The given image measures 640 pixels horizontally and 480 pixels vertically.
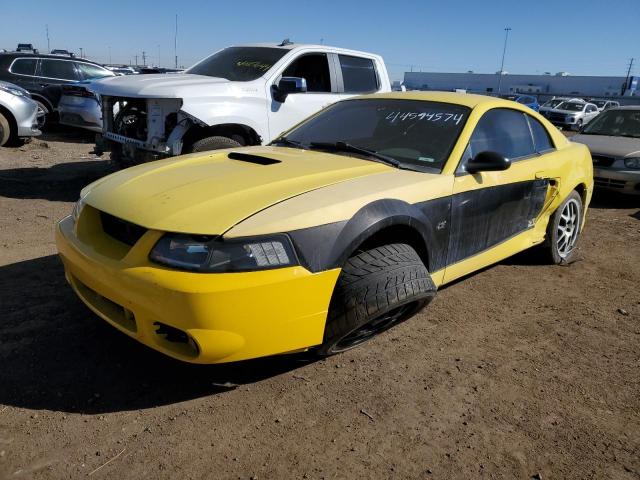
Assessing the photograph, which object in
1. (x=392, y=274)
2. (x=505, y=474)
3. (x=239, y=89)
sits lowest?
(x=505, y=474)

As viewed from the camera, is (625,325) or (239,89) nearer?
(625,325)

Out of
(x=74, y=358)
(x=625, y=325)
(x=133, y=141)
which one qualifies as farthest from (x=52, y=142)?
(x=625, y=325)

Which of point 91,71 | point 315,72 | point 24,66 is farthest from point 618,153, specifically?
point 24,66

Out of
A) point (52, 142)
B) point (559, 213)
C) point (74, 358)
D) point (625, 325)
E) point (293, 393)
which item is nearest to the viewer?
point (293, 393)

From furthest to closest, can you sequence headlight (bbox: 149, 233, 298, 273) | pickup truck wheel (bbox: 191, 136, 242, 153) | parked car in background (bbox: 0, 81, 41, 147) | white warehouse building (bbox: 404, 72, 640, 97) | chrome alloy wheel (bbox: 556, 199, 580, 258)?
1. white warehouse building (bbox: 404, 72, 640, 97)
2. parked car in background (bbox: 0, 81, 41, 147)
3. pickup truck wheel (bbox: 191, 136, 242, 153)
4. chrome alloy wheel (bbox: 556, 199, 580, 258)
5. headlight (bbox: 149, 233, 298, 273)

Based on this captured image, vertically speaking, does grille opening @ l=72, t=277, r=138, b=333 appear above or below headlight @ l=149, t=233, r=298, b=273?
below

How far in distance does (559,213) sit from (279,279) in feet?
10.0

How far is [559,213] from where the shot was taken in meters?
4.34

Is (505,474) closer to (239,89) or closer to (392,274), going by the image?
(392,274)

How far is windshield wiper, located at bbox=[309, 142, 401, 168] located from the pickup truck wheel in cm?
218

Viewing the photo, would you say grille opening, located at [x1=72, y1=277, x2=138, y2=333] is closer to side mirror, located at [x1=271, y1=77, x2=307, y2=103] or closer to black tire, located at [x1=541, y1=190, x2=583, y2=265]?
black tire, located at [x1=541, y1=190, x2=583, y2=265]

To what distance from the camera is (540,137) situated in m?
4.24

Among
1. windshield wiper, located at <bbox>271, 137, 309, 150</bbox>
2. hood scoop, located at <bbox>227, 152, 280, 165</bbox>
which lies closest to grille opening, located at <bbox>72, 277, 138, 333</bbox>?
hood scoop, located at <bbox>227, 152, 280, 165</bbox>

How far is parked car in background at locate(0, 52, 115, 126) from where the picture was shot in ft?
36.3
